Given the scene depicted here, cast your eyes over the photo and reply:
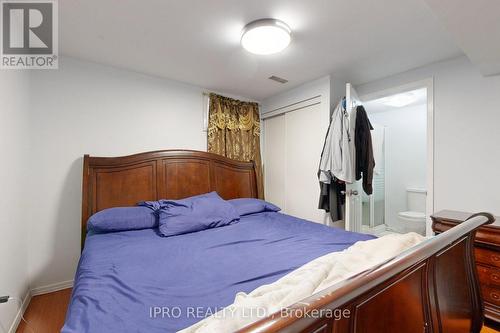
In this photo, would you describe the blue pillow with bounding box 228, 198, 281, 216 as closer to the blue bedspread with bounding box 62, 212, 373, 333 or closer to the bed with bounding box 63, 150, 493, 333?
the bed with bounding box 63, 150, 493, 333

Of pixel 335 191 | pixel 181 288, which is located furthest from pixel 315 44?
pixel 181 288

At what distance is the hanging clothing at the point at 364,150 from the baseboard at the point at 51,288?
319cm

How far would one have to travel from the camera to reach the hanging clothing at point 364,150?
8.16ft

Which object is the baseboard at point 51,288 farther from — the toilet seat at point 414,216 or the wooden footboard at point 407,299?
the toilet seat at point 414,216

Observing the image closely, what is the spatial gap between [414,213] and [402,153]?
1.08 m

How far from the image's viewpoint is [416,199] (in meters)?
3.95

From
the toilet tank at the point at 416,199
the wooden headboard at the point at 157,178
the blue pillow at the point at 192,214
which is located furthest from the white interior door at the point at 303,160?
the toilet tank at the point at 416,199

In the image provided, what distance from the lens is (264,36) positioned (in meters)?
1.75

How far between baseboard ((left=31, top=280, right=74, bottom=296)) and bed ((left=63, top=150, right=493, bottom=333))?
72 cm

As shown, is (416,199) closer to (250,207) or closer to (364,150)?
(364,150)

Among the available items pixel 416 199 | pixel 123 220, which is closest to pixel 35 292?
pixel 123 220

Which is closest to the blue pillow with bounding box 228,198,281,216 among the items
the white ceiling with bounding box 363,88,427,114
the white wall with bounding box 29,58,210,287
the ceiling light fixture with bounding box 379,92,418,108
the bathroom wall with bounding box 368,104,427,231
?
the white wall with bounding box 29,58,210,287

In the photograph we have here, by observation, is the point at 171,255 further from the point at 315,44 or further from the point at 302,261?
the point at 315,44

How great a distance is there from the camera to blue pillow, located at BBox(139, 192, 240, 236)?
2.02m
